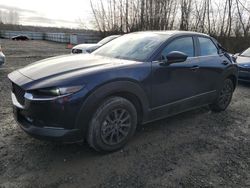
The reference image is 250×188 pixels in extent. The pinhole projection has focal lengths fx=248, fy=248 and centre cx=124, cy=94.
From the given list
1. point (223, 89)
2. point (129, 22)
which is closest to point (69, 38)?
point (129, 22)

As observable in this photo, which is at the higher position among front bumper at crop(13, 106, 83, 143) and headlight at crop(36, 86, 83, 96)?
headlight at crop(36, 86, 83, 96)

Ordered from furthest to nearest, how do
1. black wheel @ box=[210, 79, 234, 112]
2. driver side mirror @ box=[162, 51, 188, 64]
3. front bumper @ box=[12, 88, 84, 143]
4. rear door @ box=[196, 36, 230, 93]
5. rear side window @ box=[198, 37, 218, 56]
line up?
black wheel @ box=[210, 79, 234, 112] < rear side window @ box=[198, 37, 218, 56] < rear door @ box=[196, 36, 230, 93] < driver side mirror @ box=[162, 51, 188, 64] < front bumper @ box=[12, 88, 84, 143]

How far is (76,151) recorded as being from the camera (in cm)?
327

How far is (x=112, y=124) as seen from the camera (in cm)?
320

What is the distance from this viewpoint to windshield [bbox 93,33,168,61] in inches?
143

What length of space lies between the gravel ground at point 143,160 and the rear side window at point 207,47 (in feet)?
4.47

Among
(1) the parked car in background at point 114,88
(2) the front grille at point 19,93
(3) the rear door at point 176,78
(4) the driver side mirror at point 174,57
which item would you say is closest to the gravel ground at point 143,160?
(1) the parked car in background at point 114,88

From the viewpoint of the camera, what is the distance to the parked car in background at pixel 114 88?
2.77 m

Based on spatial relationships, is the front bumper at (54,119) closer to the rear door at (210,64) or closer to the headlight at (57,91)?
the headlight at (57,91)

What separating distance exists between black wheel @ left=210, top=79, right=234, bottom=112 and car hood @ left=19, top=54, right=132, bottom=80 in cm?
247

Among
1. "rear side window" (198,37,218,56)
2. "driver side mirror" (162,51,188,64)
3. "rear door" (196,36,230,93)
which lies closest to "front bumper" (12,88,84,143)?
"driver side mirror" (162,51,188,64)

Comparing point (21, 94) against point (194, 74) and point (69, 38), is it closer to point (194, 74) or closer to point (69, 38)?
point (194, 74)

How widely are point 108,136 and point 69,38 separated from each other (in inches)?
1038

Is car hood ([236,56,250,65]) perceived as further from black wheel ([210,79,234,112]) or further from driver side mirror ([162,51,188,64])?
driver side mirror ([162,51,188,64])
